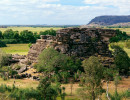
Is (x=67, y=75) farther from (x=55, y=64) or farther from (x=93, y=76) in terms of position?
(x=93, y=76)

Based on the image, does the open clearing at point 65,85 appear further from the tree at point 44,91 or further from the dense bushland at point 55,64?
the tree at point 44,91

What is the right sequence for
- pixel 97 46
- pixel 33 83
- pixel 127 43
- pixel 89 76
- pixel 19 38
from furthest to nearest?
1. pixel 19 38
2. pixel 127 43
3. pixel 97 46
4. pixel 33 83
5. pixel 89 76

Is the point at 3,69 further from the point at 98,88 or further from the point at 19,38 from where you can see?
the point at 19,38

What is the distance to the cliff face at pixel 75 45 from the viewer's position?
57.9 metres

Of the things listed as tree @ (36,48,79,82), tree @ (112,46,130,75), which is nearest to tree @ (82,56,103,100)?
tree @ (36,48,79,82)

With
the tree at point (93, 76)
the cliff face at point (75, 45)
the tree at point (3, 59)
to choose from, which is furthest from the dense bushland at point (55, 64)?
the tree at point (93, 76)

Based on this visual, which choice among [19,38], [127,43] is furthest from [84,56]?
[19,38]

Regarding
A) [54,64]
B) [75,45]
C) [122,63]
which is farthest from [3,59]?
[122,63]

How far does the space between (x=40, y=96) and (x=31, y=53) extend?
36307mm

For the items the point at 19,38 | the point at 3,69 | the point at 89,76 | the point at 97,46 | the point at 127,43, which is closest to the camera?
the point at 89,76

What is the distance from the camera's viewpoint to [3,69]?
5284cm

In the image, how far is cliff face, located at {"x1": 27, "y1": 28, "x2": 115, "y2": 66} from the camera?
2280 inches

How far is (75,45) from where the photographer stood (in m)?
60.0

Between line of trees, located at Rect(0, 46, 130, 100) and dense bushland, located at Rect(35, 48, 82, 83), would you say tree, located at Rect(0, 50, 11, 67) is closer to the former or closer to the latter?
line of trees, located at Rect(0, 46, 130, 100)
